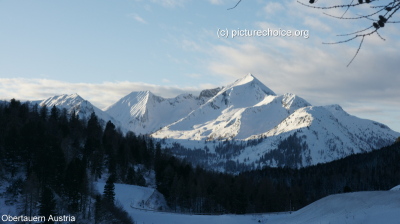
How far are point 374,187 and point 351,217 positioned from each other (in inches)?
5702

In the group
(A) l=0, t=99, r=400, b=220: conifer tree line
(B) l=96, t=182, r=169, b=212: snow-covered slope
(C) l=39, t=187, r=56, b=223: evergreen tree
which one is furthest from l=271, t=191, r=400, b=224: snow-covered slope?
(B) l=96, t=182, r=169, b=212: snow-covered slope

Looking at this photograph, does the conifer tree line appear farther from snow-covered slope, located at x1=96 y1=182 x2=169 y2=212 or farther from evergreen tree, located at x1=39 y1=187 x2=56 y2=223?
snow-covered slope, located at x1=96 y1=182 x2=169 y2=212

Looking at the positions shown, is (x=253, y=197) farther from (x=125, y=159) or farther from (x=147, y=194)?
(x=125, y=159)

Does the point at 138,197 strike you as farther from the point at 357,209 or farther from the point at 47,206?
the point at 357,209

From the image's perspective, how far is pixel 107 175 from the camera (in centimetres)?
9956

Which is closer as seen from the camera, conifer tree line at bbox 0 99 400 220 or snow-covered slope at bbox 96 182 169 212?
conifer tree line at bbox 0 99 400 220

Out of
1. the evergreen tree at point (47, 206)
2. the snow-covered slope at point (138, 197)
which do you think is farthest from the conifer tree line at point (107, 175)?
the snow-covered slope at point (138, 197)

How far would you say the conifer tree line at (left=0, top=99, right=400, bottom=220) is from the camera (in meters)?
61.2

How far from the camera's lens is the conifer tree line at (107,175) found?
2409 inches

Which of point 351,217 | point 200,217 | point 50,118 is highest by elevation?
point 50,118

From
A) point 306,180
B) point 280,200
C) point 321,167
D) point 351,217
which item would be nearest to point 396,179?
point 306,180

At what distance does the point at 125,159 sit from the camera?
346 ft

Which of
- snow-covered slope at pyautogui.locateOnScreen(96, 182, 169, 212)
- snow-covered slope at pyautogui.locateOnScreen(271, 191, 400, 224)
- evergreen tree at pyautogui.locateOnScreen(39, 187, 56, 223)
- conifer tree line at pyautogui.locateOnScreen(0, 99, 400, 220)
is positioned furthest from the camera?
snow-covered slope at pyautogui.locateOnScreen(96, 182, 169, 212)

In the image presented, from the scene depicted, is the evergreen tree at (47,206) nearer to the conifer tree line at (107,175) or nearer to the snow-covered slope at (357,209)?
the conifer tree line at (107,175)
